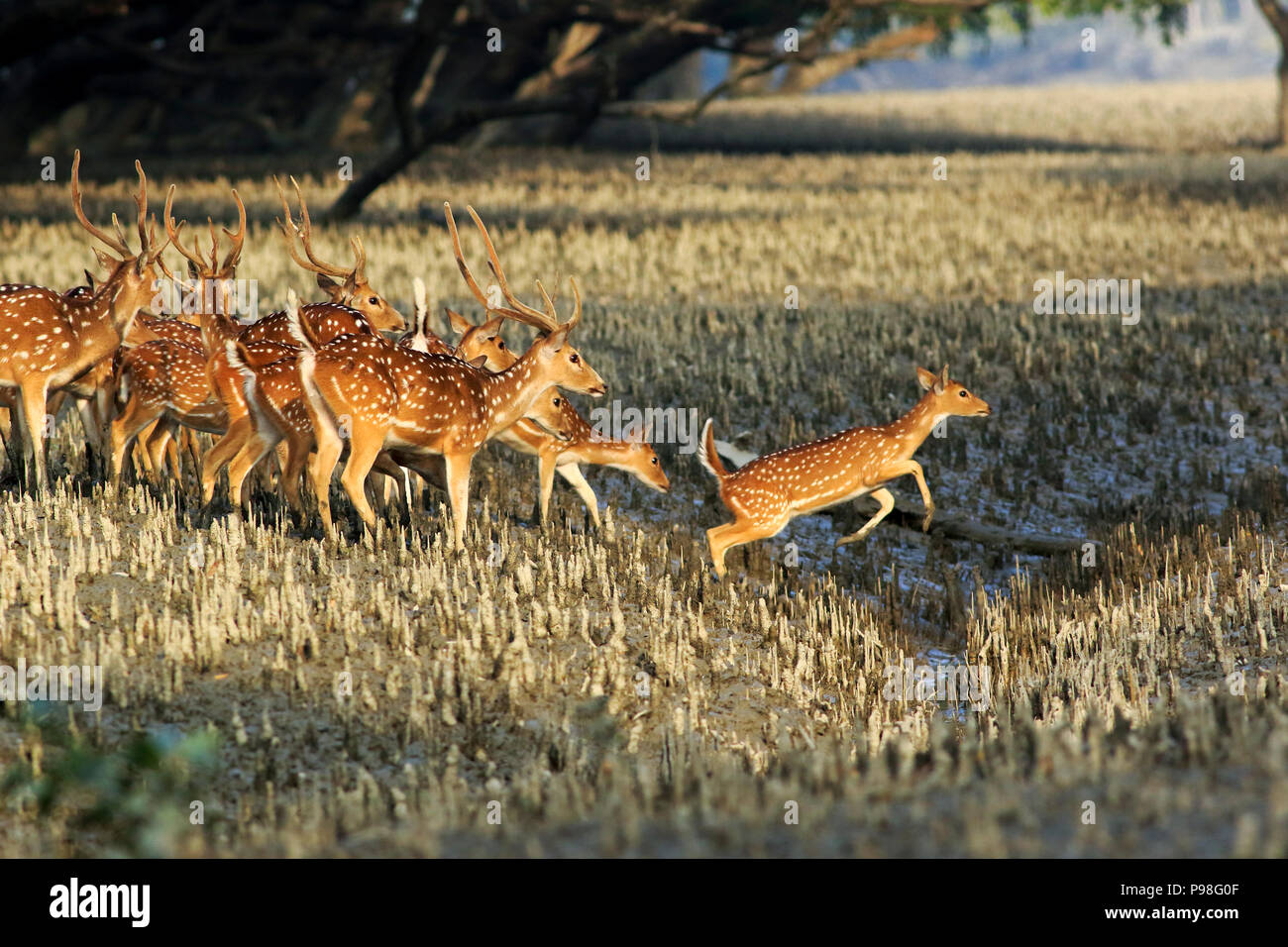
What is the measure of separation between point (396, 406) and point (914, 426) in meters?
3.23

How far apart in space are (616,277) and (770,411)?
5.88 metres

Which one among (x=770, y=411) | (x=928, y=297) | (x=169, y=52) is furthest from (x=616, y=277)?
(x=169, y=52)

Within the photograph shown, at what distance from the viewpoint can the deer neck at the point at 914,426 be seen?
900cm

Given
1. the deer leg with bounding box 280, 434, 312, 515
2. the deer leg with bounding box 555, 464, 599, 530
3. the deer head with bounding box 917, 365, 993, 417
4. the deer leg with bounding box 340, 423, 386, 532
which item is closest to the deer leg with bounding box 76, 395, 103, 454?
the deer leg with bounding box 280, 434, 312, 515

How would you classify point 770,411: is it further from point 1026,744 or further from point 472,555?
point 1026,744

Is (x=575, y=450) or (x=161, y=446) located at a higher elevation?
(x=161, y=446)

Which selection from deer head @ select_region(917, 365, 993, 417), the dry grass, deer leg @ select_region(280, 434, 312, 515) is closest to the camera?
the dry grass

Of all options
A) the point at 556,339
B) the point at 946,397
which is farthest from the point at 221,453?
the point at 946,397

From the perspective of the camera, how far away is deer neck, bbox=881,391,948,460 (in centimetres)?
900

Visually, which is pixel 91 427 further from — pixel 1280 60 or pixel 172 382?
pixel 1280 60

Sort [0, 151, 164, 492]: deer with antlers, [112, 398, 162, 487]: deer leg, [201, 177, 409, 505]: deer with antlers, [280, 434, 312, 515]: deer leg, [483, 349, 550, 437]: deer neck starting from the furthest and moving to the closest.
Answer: [112, 398, 162, 487]: deer leg
[483, 349, 550, 437]: deer neck
[0, 151, 164, 492]: deer with antlers
[280, 434, 312, 515]: deer leg
[201, 177, 409, 505]: deer with antlers

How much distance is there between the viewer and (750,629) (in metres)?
7.77

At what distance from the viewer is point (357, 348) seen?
7.85 meters

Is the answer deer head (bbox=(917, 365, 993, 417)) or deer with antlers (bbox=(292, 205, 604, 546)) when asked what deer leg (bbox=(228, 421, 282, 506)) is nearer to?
deer with antlers (bbox=(292, 205, 604, 546))
